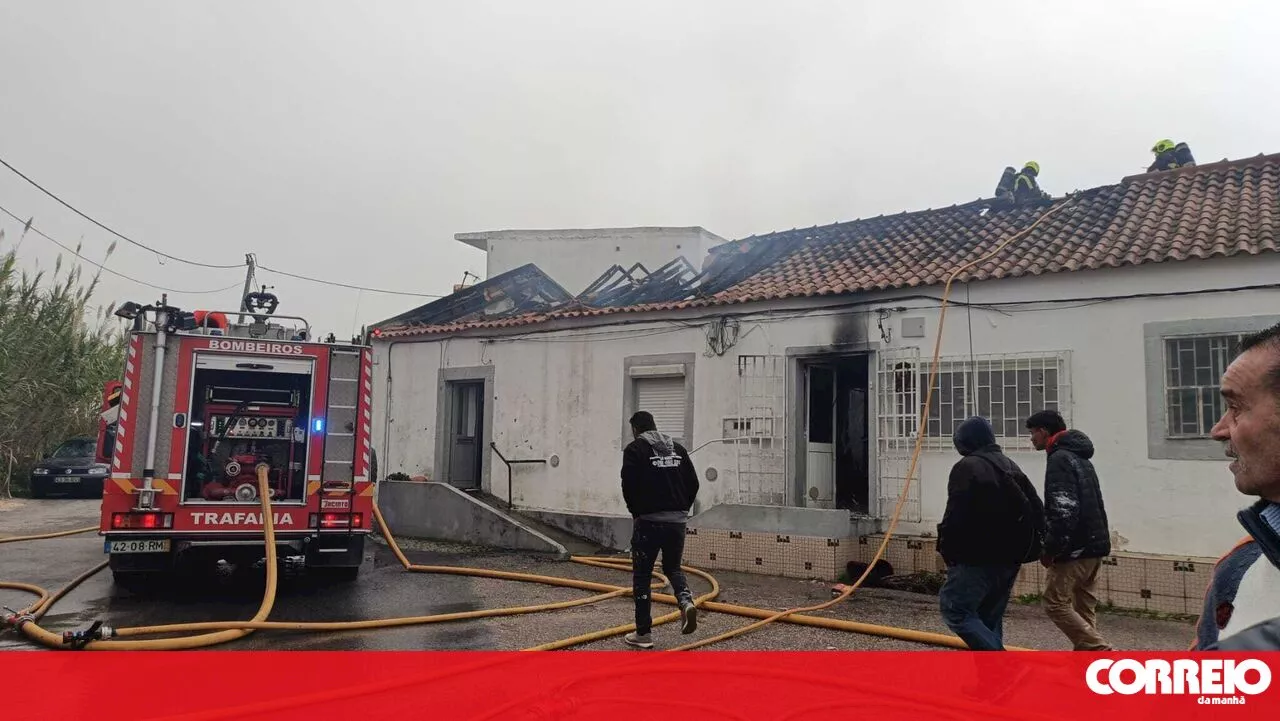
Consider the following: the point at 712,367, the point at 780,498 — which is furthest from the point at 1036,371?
the point at 712,367

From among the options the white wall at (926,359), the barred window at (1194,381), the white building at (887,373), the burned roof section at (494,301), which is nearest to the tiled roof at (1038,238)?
Result: the white building at (887,373)

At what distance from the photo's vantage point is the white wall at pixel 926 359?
28.1 ft

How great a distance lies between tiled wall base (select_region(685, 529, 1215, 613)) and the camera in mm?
8250

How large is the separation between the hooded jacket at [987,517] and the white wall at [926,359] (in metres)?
4.68

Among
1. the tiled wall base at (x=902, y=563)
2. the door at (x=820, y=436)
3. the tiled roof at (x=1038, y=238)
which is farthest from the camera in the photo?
the door at (x=820, y=436)

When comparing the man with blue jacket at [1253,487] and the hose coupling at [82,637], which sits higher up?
the man with blue jacket at [1253,487]

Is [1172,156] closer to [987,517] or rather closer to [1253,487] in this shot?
[987,517]

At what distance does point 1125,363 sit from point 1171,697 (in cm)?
699

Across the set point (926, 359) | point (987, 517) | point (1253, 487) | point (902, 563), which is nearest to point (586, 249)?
point (926, 359)

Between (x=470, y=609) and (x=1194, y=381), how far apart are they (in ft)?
24.8

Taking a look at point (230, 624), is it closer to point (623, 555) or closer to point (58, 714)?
point (58, 714)

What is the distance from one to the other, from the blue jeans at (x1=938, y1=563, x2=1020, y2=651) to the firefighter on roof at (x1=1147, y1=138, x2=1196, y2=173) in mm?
10339

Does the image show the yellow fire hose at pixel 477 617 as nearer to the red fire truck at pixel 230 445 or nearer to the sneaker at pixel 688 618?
the sneaker at pixel 688 618

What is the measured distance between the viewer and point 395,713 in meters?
4.54
